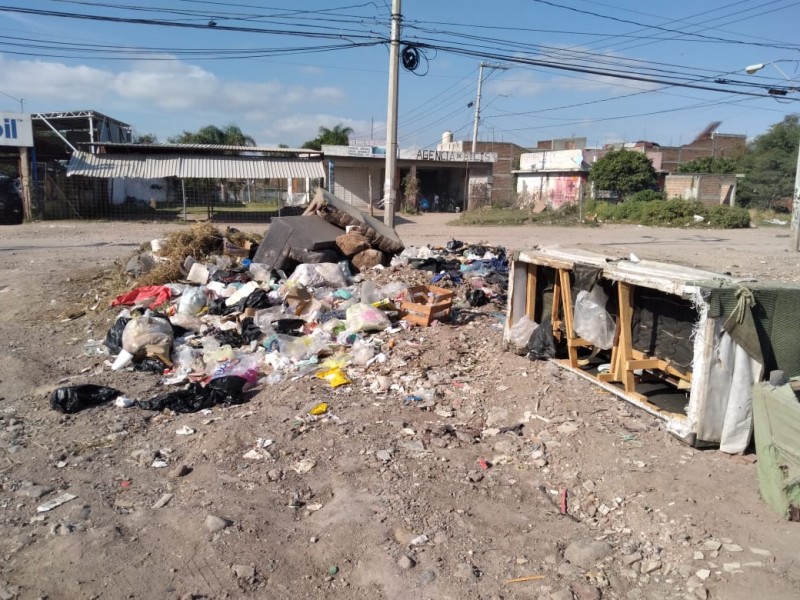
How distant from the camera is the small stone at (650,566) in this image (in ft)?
9.71

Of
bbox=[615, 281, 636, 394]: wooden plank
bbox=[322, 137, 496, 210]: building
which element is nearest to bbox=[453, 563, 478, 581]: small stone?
bbox=[615, 281, 636, 394]: wooden plank

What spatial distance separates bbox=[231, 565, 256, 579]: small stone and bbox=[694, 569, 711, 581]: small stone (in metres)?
2.16

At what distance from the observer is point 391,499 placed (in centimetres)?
357

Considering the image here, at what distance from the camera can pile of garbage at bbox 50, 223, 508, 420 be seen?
5.41 meters

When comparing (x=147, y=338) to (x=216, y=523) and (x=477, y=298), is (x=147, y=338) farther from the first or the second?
(x=477, y=298)

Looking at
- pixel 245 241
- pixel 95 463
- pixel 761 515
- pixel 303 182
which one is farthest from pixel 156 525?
pixel 303 182

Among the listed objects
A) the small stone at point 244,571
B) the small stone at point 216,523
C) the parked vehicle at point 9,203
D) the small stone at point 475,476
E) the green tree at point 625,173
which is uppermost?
the green tree at point 625,173

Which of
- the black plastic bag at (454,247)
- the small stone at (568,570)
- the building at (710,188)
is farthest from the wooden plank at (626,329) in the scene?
the building at (710,188)

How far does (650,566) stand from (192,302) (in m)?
6.44

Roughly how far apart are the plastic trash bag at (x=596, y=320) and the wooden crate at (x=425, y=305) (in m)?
2.16

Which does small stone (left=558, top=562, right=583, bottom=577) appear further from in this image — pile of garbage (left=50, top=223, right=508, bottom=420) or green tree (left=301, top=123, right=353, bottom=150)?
green tree (left=301, top=123, right=353, bottom=150)

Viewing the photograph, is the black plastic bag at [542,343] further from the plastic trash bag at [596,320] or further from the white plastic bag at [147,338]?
the white plastic bag at [147,338]

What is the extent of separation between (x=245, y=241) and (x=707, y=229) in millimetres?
23240

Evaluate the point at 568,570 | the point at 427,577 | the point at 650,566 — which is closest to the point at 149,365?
the point at 427,577
